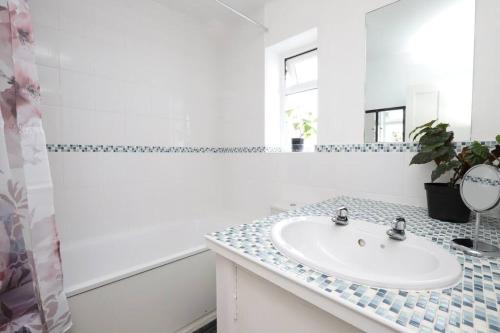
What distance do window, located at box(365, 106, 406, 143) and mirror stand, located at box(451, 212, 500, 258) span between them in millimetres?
699

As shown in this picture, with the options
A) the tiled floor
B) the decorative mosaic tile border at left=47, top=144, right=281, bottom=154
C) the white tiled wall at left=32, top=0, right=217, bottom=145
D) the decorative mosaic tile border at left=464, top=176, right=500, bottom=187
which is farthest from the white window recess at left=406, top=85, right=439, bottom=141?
the white tiled wall at left=32, top=0, right=217, bottom=145

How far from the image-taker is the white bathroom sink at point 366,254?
0.54 metres

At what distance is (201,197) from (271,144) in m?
0.94

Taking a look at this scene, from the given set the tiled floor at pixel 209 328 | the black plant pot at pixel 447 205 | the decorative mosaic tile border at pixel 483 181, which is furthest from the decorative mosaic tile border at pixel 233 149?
the tiled floor at pixel 209 328

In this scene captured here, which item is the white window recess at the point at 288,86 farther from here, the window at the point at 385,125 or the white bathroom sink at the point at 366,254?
the white bathroom sink at the point at 366,254

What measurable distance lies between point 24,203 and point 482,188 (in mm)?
1702

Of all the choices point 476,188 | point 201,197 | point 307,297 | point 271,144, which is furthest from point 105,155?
point 476,188

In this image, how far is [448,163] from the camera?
987 millimetres

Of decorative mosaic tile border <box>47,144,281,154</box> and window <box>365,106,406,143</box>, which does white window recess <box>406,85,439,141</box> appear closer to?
window <box>365,106,406,143</box>

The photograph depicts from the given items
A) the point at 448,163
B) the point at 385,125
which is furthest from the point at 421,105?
the point at 448,163

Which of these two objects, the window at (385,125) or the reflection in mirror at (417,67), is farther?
the window at (385,125)

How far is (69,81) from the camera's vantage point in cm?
166

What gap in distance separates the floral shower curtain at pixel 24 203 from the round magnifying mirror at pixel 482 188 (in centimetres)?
165

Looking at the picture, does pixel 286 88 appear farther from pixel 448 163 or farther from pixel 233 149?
pixel 448 163
